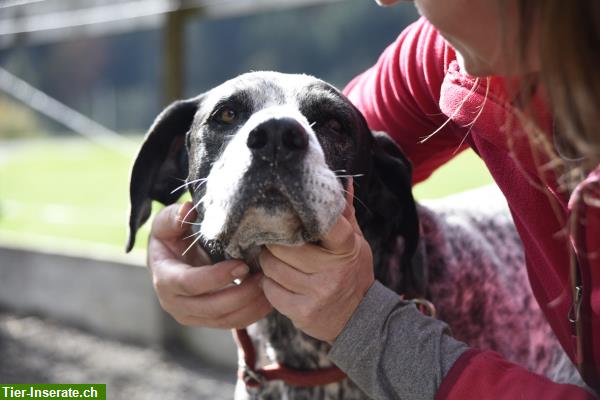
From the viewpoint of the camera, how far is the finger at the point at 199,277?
5.91 feet

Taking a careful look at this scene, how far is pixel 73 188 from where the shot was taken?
9.83 meters

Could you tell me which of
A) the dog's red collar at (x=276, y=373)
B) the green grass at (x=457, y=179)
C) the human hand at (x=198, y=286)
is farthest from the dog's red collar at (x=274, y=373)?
the green grass at (x=457, y=179)

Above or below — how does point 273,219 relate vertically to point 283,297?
above

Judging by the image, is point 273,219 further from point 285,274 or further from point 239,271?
point 239,271

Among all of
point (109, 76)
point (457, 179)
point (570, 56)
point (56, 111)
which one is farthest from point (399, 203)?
point (109, 76)

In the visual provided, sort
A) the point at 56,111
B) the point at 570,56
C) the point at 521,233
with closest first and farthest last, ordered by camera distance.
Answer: the point at 570,56
the point at 521,233
the point at 56,111

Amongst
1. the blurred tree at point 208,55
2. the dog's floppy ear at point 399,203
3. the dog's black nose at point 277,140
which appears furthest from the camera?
the blurred tree at point 208,55

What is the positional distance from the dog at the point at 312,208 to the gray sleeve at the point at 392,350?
21 centimetres

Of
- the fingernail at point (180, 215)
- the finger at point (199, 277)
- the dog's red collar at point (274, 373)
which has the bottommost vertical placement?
the dog's red collar at point (274, 373)

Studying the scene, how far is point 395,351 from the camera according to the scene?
64.9 inches

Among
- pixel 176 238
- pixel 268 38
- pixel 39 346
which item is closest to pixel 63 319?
pixel 39 346

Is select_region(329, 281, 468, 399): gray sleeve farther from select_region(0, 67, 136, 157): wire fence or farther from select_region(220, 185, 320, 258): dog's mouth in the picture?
select_region(0, 67, 136, 157): wire fence

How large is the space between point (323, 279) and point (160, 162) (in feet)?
2.86

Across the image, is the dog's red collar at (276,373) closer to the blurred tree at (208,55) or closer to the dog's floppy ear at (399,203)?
the dog's floppy ear at (399,203)
